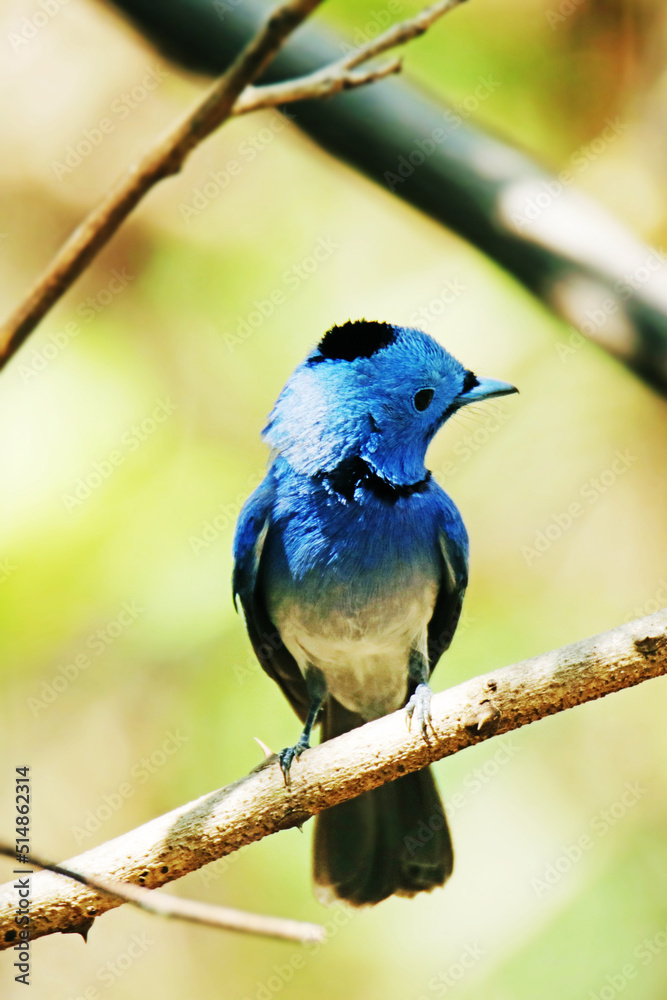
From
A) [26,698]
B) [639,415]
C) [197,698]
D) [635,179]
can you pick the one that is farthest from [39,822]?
[635,179]

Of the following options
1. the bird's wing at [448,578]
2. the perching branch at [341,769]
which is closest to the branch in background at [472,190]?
the bird's wing at [448,578]

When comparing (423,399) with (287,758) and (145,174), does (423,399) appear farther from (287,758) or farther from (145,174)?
(145,174)

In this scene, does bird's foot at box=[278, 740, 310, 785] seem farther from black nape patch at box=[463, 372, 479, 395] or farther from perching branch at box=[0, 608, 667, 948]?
black nape patch at box=[463, 372, 479, 395]

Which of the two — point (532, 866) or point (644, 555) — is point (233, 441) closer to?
point (644, 555)

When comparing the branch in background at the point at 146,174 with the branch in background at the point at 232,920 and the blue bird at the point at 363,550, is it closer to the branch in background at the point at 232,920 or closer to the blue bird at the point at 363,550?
the branch in background at the point at 232,920

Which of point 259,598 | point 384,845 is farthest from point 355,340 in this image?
point 384,845

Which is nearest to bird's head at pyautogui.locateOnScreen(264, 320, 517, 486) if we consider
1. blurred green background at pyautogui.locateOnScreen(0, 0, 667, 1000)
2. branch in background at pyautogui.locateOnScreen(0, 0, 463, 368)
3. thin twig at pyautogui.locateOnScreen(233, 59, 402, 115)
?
blurred green background at pyautogui.locateOnScreen(0, 0, 667, 1000)
